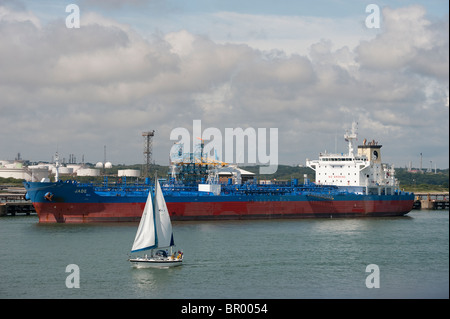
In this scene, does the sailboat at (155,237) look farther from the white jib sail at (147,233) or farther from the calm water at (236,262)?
the calm water at (236,262)

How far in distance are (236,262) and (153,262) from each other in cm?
466

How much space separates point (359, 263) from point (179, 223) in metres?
20.6

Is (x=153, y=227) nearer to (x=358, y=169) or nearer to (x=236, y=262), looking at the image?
(x=236, y=262)

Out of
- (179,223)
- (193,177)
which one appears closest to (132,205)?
(179,223)

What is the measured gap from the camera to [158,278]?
29.6m

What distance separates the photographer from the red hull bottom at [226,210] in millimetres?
50000

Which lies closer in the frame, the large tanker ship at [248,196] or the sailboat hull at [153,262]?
the sailboat hull at [153,262]

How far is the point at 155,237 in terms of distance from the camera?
32094 mm

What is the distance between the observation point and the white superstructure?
201 feet

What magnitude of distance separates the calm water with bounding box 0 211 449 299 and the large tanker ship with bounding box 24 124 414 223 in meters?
2.52

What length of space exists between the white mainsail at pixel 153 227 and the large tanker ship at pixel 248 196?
1630 centimetres

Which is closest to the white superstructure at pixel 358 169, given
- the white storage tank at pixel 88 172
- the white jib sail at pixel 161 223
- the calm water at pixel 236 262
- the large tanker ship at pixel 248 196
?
the large tanker ship at pixel 248 196
